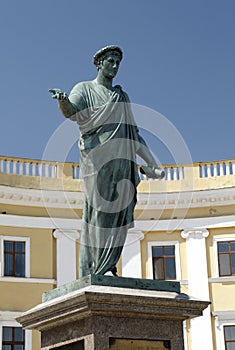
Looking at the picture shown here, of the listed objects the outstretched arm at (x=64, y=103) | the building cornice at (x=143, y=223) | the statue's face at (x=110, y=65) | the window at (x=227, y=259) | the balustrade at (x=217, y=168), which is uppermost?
the balustrade at (x=217, y=168)

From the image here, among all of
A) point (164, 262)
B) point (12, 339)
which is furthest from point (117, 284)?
point (164, 262)

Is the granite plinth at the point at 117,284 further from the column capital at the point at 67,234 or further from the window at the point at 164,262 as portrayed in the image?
the window at the point at 164,262

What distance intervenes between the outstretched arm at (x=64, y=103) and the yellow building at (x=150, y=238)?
15.0m

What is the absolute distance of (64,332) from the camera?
6.86 m

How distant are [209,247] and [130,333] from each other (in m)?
17.5

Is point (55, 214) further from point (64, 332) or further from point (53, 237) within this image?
point (64, 332)

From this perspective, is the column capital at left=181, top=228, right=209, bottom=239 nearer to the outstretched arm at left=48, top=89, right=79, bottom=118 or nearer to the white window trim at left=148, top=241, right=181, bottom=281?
the white window trim at left=148, top=241, right=181, bottom=281

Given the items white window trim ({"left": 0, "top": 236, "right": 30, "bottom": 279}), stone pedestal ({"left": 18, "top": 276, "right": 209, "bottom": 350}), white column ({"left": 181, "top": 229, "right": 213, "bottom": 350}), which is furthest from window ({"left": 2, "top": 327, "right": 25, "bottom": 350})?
stone pedestal ({"left": 18, "top": 276, "right": 209, "bottom": 350})

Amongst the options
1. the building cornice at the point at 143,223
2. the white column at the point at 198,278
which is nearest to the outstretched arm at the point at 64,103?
the building cornice at the point at 143,223

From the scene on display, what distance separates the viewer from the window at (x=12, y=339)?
21.9m

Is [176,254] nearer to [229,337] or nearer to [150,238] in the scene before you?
[150,238]

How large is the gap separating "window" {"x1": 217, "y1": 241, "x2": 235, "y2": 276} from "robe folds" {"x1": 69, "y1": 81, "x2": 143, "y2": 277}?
649 inches

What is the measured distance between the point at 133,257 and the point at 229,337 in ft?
12.1

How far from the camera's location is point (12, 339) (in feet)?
72.3
